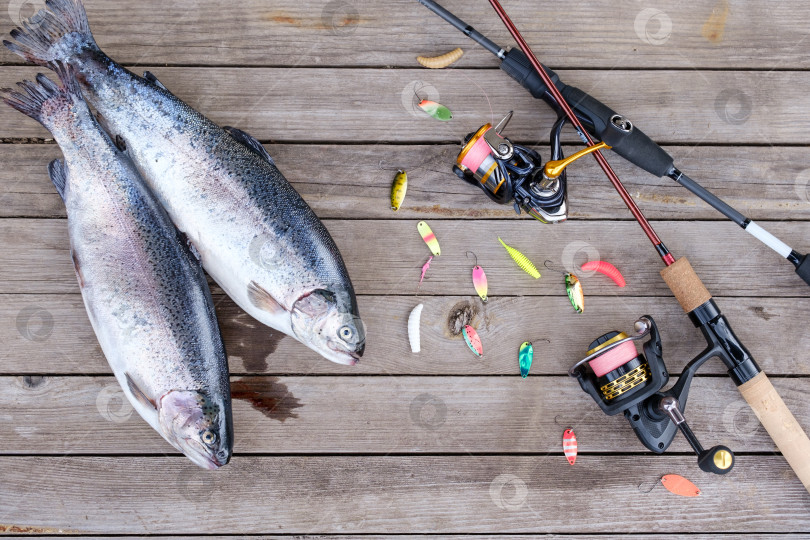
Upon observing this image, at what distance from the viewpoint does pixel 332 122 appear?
248 centimetres

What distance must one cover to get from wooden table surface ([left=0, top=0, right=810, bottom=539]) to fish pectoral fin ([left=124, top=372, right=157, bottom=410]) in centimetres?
39

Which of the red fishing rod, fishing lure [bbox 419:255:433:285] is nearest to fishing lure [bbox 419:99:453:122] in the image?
the red fishing rod

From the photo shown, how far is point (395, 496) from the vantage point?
2457mm

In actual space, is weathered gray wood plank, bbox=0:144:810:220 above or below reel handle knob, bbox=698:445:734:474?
above

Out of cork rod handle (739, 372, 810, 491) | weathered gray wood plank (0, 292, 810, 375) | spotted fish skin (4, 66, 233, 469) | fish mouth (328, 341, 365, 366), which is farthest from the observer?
weathered gray wood plank (0, 292, 810, 375)

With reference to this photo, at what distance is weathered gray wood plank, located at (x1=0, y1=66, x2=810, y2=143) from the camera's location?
246 cm

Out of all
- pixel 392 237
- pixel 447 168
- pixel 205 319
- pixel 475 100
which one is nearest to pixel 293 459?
pixel 205 319

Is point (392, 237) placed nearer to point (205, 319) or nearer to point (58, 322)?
point (205, 319)

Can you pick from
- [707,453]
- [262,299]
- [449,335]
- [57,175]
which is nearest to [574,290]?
[449,335]

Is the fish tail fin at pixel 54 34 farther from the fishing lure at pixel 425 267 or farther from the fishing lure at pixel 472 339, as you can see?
the fishing lure at pixel 472 339

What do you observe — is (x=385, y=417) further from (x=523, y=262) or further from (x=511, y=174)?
Result: (x=511, y=174)

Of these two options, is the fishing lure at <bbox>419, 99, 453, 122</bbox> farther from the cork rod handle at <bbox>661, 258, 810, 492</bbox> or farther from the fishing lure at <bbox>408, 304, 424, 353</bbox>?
the cork rod handle at <bbox>661, 258, 810, 492</bbox>

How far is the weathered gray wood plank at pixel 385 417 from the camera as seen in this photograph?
239cm

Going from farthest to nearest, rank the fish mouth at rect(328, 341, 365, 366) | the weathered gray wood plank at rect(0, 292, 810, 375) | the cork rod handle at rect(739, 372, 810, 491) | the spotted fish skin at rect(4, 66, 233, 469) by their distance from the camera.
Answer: the weathered gray wood plank at rect(0, 292, 810, 375) → the cork rod handle at rect(739, 372, 810, 491) → the fish mouth at rect(328, 341, 365, 366) → the spotted fish skin at rect(4, 66, 233, 469)
